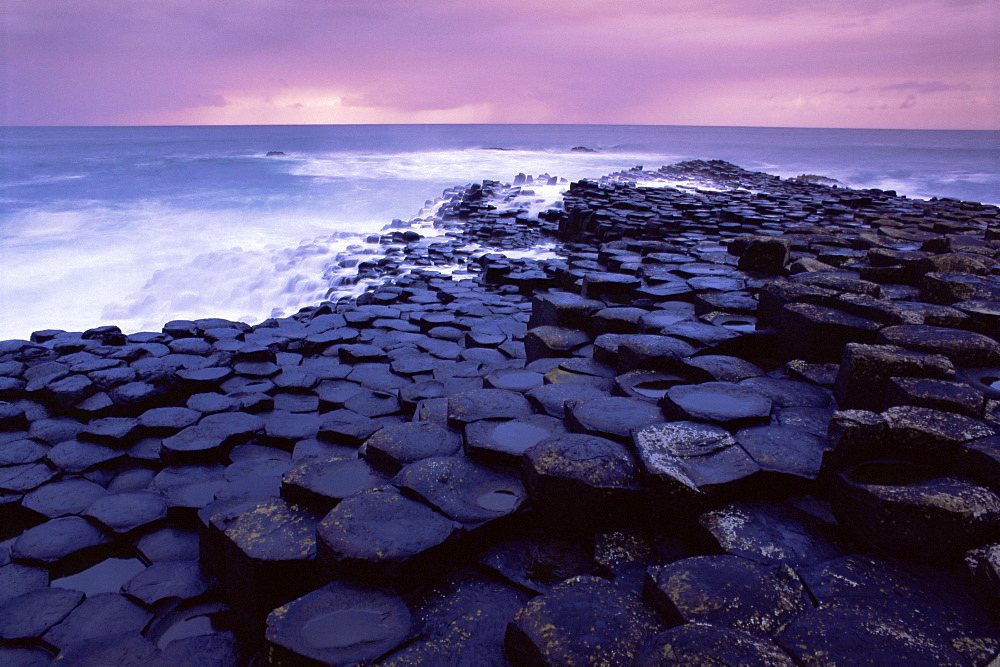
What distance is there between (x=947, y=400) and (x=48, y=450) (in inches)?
170

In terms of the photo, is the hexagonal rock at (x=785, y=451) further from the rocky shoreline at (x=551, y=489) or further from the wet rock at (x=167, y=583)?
the wet rock at (x=167, y=583)

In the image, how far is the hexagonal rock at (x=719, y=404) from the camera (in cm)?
A: 223

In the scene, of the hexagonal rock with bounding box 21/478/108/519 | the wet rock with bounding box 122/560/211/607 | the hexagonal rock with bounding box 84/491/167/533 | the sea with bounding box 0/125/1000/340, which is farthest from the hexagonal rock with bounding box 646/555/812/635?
the sea with bounding box 0/125/1000/340

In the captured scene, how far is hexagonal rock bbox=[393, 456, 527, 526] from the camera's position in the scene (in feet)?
6.30

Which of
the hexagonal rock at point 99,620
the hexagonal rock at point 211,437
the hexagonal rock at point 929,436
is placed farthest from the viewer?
the hexagonal rock at point 211,437

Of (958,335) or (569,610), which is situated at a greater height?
(958,335)

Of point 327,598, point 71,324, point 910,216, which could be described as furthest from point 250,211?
point 327,598

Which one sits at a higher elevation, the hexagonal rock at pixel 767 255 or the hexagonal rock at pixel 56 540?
the hexagonal rock at pixel 767 255

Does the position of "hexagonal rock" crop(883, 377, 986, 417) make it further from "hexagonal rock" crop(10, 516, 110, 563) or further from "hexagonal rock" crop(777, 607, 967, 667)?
"hexagonal rock" crop(10, 516, 110, 563)

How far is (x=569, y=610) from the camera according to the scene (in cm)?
146

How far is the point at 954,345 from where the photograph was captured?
2492 mm

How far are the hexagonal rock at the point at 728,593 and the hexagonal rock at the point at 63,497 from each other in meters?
2.81

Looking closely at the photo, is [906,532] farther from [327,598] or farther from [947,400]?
[327,598]

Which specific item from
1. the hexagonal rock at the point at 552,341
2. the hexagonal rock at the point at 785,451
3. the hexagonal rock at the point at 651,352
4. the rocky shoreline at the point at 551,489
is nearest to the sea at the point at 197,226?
the rocky shoreline at the point at 551,489
